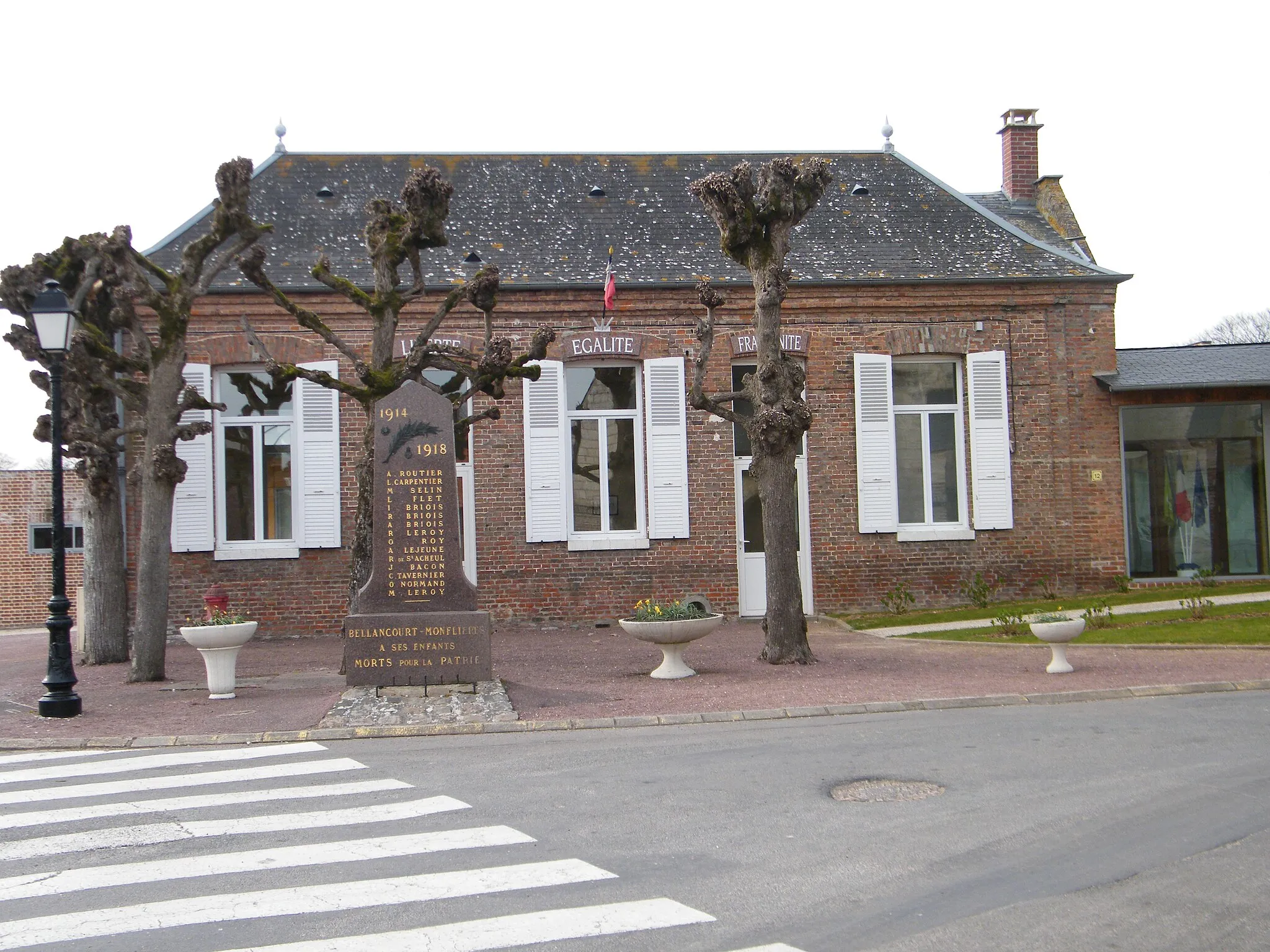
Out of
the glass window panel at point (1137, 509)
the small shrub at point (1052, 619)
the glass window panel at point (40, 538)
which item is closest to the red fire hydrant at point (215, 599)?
the small shrub at point (1052, 619)

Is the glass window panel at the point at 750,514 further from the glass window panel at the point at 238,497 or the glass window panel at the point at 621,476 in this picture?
the glass window panel at the point at 238,497

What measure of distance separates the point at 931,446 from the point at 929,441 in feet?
0.28

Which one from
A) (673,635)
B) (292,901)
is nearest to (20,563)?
(673,635)

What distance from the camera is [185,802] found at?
25.2 ft

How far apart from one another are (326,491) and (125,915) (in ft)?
43.7

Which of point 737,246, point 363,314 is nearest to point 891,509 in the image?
point 737,246

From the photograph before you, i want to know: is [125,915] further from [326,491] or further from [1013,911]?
[326,491]

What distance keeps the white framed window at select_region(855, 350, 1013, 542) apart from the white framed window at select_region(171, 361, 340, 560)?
821cm

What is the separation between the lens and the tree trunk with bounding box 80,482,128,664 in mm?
15414

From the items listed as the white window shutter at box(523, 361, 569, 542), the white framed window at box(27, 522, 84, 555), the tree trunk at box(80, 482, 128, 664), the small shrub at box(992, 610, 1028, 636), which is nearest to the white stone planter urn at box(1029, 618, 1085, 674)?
the small shrub at box(992, 610, 1028, 636)

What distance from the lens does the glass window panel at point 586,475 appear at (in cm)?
1902

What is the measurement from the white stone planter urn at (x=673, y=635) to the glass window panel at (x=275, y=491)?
315 inches

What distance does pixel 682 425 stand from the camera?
18812 millimetres

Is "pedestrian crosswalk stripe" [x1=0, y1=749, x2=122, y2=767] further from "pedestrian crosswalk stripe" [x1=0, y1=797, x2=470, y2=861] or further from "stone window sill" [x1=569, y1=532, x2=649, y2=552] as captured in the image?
"stone window sill" [x1=569, y1=532, x2=649, y2=552]
